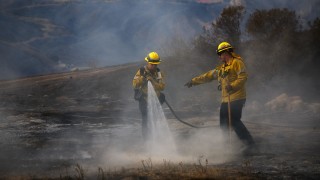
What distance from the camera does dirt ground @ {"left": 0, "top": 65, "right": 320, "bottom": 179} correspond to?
232 inches

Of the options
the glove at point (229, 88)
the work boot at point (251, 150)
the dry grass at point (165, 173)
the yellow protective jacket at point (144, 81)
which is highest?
the yellow protective jacket at point (144, 81)

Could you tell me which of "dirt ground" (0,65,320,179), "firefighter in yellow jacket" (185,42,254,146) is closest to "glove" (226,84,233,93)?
"firefighter in yellow jacket" (185,42,254,146)

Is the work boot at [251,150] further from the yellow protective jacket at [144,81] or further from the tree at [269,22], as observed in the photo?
the tree at [269,22]

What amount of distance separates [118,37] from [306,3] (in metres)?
20.4

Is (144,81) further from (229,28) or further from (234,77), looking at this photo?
(229,28)

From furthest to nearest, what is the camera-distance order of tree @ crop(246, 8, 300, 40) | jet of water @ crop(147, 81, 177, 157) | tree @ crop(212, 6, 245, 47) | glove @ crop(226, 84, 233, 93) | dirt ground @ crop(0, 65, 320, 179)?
tree @ crop(212, 6, 245, 47), tree @ crop(246, 8, 300, 40), jet of water @ crop(147, 81, 177, 157), glove @ crop(226, 84, 233, 93), dirt ground @ crop(0, 65, 320, 179)

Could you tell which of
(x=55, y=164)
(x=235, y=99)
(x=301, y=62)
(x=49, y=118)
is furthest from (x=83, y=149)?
(x=301, y=62)

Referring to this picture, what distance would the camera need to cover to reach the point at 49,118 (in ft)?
41.7

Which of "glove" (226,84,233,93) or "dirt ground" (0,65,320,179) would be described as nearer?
"dirt ground" (0,65,320,179)

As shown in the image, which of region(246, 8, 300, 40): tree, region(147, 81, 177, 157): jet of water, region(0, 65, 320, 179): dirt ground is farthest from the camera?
region(246, 8, 300, 40): tree

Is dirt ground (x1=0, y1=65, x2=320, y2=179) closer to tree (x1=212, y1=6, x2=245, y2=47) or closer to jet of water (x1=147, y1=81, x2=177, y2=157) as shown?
jet of water (x1=147, y1=81, x2=177, y2=157)

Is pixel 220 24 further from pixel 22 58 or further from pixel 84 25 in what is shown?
pixel 84 25

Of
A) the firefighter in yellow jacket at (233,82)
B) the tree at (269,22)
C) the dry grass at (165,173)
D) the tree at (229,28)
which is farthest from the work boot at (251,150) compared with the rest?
the tree at (229,28)

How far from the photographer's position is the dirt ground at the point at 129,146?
19.4 feet
